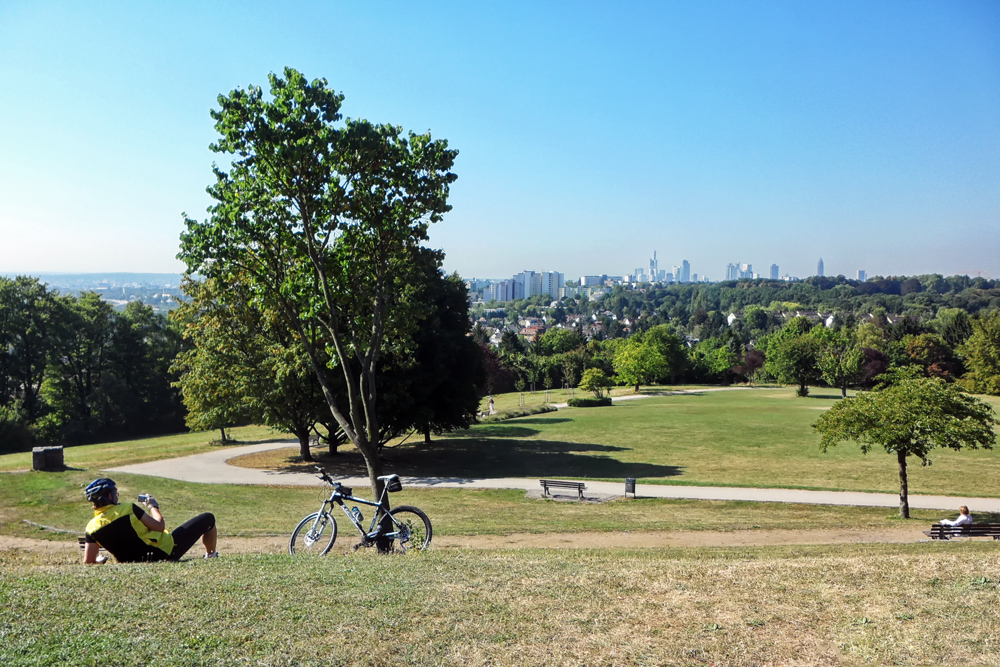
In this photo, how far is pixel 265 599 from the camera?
6449 mm

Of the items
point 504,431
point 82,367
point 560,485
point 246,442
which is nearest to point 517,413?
point 504,431

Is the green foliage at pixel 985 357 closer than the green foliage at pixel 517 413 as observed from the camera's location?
No

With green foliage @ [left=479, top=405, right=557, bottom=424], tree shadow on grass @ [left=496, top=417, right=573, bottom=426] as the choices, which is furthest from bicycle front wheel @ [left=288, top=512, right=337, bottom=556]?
green foliage @ [left=479, top=405, right=557, bottom=424]

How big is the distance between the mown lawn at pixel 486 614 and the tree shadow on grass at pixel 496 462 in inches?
742

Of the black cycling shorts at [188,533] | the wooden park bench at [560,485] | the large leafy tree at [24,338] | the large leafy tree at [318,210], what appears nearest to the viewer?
the black cycling shorts at [188,533]

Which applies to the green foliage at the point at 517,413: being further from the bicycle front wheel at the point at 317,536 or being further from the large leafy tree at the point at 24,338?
the bicycle front wheel at the point at 317,536

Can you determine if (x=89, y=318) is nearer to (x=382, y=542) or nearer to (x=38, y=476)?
(x=38, y=476)

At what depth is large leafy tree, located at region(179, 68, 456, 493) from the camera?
34.5 feet

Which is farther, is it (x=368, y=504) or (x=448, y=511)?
(x=448, y=511)

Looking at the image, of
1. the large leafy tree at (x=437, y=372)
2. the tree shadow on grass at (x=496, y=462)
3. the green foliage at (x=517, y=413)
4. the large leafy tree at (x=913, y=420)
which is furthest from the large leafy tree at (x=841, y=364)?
the large leafy tree at (x=913, y=420)

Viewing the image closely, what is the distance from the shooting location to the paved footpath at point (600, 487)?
71.8ft

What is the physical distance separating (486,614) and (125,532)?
4504mm

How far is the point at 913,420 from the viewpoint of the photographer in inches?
774

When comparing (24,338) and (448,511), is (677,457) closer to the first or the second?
(448,511)
